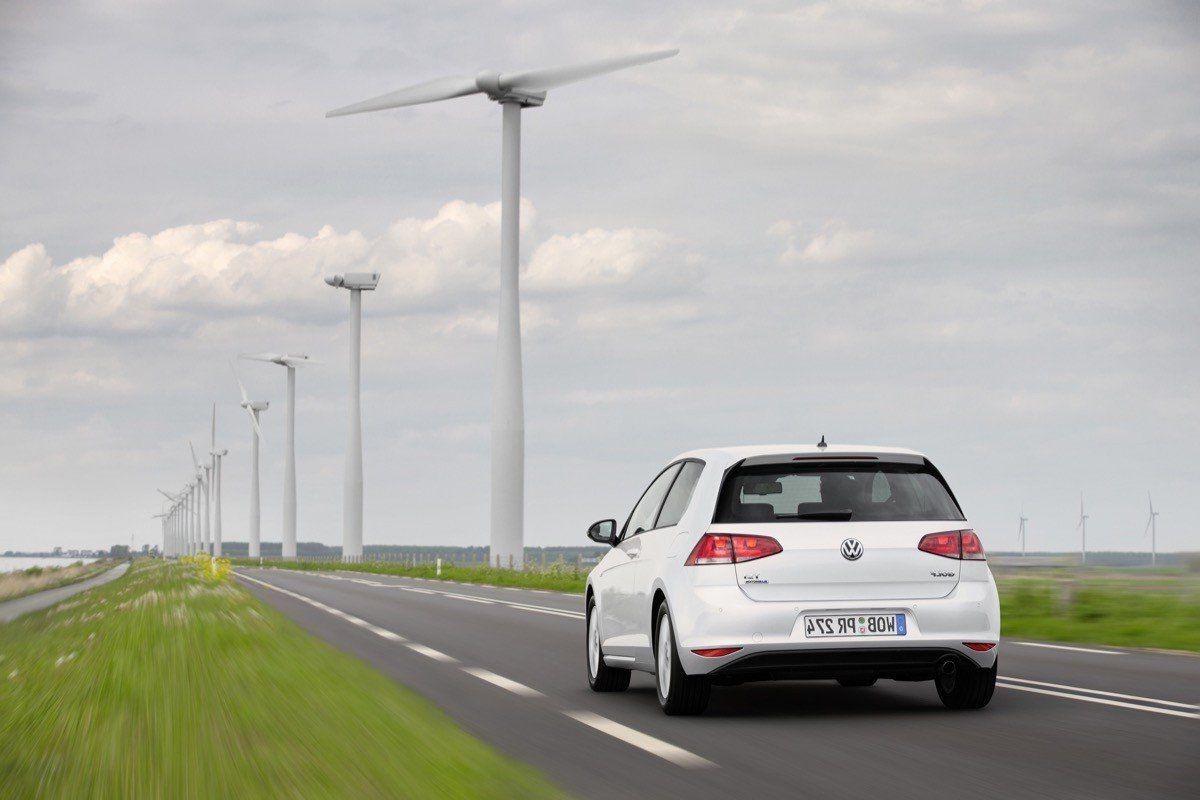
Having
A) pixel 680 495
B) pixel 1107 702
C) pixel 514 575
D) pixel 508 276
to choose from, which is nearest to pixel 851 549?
pixel 680 495

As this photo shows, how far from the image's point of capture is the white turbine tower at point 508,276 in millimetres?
48375

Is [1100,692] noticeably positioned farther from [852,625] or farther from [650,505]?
[650,505]

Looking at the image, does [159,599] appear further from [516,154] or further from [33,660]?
[516,154]

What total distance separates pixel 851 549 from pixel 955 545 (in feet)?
2.32

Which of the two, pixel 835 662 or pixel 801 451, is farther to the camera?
pixel 801 451

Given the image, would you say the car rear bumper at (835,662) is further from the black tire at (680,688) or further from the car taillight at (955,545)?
the car taillight at (955,545)

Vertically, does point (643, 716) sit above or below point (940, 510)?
below

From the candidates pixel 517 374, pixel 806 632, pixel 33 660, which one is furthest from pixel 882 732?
pixel 517 374

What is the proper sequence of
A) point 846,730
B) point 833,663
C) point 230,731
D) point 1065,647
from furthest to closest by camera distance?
point 1065,647 → point 833,663 → point 846,730 → point 230,731

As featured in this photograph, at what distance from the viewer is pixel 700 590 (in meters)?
10.3

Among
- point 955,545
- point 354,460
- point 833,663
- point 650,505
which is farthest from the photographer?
point 354,460

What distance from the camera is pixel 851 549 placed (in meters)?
10.2

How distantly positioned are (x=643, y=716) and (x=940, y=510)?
2.26m

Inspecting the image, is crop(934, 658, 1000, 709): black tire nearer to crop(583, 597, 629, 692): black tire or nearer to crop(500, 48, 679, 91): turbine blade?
crop(583, 597, 629, 692): black tire
